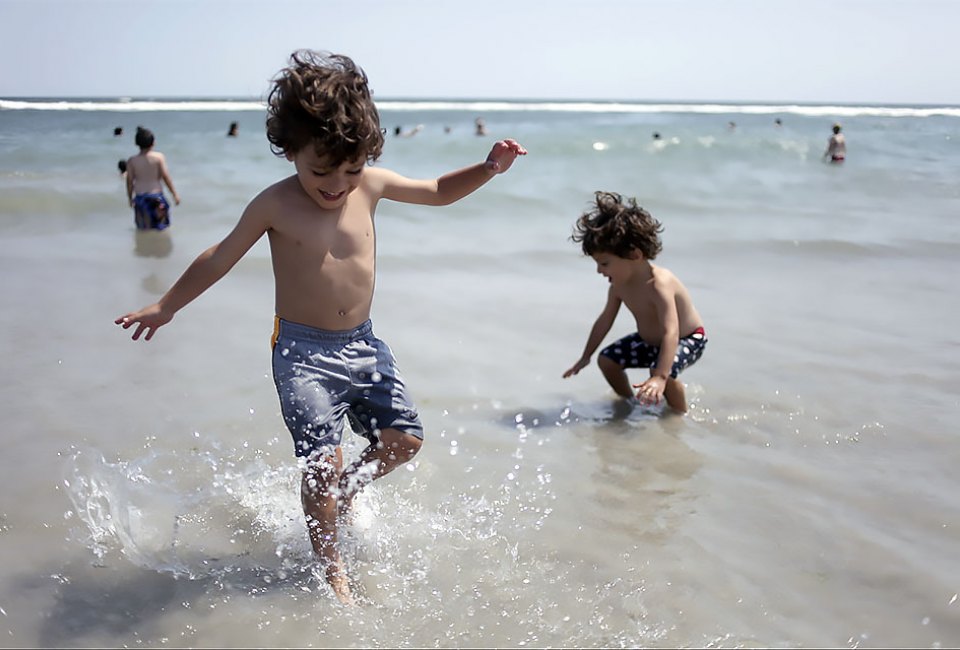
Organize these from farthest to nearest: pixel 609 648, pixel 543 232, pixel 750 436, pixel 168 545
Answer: pixel 543 232 → pixel 750 436 → pixel 168 545 → pixel 609 648

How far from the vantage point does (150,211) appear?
8.87 m

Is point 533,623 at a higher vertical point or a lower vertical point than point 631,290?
lower

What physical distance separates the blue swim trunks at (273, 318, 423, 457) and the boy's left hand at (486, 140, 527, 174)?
668 millimetres

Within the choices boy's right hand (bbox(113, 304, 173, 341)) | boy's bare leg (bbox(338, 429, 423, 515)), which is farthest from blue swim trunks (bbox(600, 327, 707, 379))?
boy's right hand (bbox(113, 304, 173, 341))

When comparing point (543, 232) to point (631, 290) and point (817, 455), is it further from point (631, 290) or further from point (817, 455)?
point (817, 455)

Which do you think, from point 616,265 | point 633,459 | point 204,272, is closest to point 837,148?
point 616,265

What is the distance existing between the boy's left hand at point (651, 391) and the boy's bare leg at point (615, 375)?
0.56 meters

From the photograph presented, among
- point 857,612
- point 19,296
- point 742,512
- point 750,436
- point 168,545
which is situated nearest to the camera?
point 857,612

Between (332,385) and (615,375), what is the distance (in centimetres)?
208

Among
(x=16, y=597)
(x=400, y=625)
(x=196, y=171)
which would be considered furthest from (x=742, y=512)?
(x=196, y=171)

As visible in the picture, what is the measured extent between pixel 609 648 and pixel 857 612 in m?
0.75

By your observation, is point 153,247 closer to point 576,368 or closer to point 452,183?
point 576,368

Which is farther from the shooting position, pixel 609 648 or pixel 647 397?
pixel 647 397

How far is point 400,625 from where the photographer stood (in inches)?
97.0
